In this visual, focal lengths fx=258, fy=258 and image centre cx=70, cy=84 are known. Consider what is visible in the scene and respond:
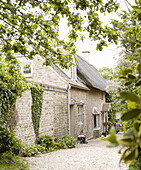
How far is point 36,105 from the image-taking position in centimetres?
1140

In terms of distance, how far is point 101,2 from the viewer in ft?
16.3

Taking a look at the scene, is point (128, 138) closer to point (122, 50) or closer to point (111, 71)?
point (122, 50)

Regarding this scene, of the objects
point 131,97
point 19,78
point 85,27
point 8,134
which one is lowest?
point 8,134

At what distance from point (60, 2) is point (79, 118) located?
39.9 ft

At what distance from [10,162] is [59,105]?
6.86 m

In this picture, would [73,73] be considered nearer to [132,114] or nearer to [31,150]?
[31,150]

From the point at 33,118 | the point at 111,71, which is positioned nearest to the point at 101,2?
the point at 33,118

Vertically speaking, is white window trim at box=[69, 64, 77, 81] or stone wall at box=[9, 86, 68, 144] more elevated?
white window trim at box=[69, 64, 77, 81]

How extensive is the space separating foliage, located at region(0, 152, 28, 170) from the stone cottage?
1.03 metres

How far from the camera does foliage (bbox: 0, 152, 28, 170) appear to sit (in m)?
6.61

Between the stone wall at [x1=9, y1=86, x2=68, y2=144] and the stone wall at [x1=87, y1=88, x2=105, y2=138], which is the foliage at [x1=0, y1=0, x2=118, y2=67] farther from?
the stone wall at [x1=87, y1=88, x2=105, y2=138]

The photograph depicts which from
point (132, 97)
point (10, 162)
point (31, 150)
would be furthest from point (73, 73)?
point (132, 97)

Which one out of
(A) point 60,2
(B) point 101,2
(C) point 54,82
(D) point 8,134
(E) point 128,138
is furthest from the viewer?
(C) point 54,82

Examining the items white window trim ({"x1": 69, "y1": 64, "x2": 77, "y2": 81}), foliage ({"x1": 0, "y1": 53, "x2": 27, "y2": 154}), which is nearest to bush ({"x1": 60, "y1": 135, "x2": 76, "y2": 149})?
foliage ({"x1": 0, "y1": 53, "x2": 27, "y2": 154})
